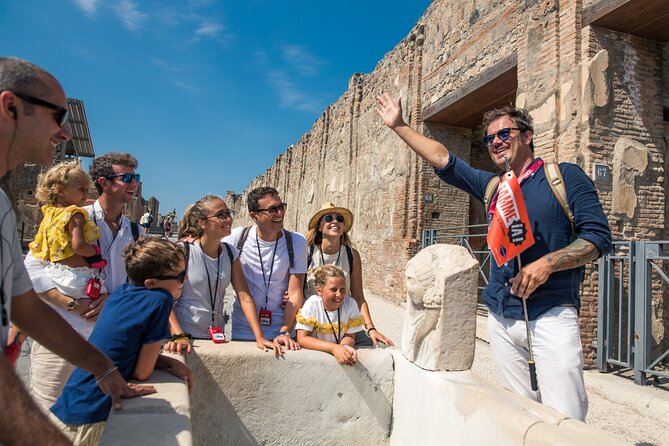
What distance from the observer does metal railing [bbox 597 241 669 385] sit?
4.87 m

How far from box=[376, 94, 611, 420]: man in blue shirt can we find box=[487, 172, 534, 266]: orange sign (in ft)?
0.27

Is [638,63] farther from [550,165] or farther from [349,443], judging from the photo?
[349,443]

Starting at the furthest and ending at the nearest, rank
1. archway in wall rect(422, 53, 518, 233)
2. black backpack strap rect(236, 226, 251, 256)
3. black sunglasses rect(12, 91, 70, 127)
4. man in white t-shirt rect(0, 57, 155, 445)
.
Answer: archway in wall rect(422, 53, 518, 233) → black backpack strap rect(236, 226, 251, 256) → black sunglasses rect(12, 91, 70, 127) → man in white t-shirt rect(0, 57, 155, 445)

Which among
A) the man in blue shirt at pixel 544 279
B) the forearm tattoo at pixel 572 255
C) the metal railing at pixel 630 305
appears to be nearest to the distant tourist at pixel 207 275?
the man in blue shirt at pixel 544 279

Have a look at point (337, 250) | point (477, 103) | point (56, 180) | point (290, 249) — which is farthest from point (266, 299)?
point (477, 103)

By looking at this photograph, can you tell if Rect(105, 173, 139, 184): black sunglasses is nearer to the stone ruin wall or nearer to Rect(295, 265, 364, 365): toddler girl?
Rect(295, 265, 364, 365): toddler girl

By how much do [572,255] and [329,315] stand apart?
1.58 meters

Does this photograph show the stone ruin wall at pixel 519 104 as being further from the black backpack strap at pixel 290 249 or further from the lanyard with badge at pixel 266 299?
the lanyard with badge at pixel 266 299

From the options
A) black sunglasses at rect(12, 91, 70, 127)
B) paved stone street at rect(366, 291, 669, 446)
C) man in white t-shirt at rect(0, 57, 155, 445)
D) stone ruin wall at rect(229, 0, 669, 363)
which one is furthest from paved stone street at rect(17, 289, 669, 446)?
black sunglasses at rect(12, 91, 70, 127)

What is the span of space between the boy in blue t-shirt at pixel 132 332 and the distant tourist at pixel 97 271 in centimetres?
56

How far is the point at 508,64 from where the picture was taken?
7.22m

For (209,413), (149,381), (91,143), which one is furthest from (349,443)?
(91,143)

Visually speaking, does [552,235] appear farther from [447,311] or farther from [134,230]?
→ [134,230]

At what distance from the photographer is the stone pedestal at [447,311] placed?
2.37 metres
